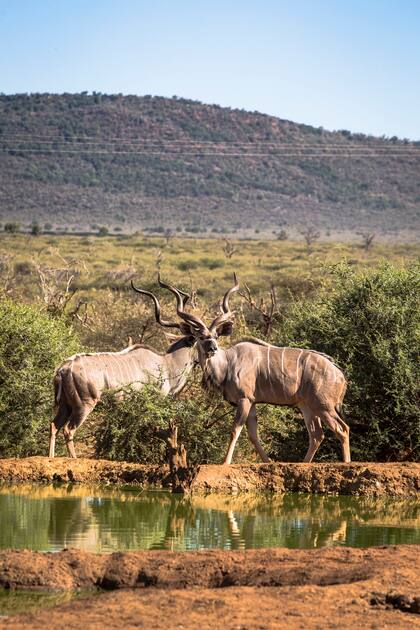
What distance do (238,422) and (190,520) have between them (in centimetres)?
286

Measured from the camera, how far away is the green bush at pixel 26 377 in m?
15.2

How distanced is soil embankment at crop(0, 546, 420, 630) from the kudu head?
5.49 meters

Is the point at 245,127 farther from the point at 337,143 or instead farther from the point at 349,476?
the point at 349,476

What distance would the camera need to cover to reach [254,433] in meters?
14.0

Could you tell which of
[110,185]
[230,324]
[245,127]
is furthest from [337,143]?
[230,324]

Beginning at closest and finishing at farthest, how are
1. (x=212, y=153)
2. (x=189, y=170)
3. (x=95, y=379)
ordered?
1. (x=95, y=379)
2. (x=189, y=170)
3. (x=212, y=153)

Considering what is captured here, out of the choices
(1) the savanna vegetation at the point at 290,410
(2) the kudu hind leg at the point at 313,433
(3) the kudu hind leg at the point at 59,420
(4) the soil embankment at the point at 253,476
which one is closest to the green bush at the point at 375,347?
(1) the savanna vegetation at the point at 290,410

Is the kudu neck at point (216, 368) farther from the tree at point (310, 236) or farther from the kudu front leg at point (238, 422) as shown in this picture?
the tree at point (310, 236)

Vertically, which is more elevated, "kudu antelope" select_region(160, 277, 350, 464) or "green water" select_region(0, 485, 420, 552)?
"kudu antelope" select_region(160, 277, 350, 464)

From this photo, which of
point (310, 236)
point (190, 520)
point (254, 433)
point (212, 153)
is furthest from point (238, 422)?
point (212, 153)

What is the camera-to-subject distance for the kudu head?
14.3 m

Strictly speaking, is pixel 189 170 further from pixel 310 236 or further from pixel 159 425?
pixel 159 425

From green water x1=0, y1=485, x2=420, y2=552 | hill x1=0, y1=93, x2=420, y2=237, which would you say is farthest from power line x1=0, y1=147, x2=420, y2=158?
green water x1=0, y1=485, x2=420, y2=552

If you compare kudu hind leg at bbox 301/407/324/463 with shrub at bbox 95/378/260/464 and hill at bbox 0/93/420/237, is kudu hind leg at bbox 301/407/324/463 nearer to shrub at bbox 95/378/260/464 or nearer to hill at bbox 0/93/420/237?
shrub at bbox 95/378/260/464
